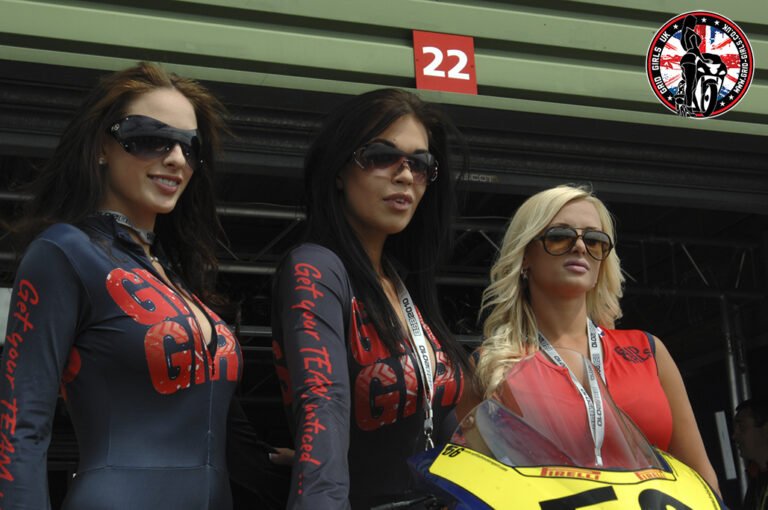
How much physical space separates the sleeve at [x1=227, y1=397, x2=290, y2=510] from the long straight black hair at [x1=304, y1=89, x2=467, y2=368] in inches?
17.0

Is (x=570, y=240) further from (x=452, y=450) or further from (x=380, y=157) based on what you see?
(x=452, y=450)

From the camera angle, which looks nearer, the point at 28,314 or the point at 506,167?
the point at 28,314

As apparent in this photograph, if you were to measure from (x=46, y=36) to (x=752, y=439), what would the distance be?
599cm

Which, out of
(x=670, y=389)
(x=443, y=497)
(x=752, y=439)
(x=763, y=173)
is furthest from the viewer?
(x=752, y=439)

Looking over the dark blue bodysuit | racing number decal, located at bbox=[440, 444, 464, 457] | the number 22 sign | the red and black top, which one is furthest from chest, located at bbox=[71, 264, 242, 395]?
the number 22 sign

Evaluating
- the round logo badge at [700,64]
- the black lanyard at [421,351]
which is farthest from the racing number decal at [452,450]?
the round logo badge at [700,64]

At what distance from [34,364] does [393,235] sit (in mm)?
1127

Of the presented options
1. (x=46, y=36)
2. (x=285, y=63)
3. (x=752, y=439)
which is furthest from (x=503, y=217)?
(x=46, y=36)

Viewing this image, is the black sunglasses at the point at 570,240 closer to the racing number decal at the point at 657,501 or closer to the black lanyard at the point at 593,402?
the black lanyard at the point at 593,402

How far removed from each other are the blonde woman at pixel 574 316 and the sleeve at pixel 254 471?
0.84 meters

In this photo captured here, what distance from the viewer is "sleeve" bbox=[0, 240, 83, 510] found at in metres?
2.13

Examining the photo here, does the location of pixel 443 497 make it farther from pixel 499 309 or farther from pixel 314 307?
pixel 499 309

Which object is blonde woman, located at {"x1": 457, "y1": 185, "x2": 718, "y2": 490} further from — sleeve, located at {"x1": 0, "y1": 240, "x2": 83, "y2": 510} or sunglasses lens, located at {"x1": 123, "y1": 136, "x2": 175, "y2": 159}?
sleeve, located at {"x1": 0, "y1": 240, "x2": 83, "y2": 510}

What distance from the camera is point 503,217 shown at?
28.6 feet
